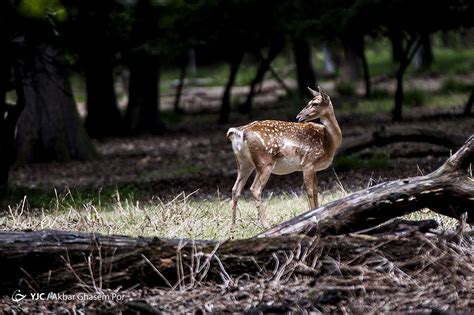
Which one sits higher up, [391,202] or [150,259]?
[391,202]

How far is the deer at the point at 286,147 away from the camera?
10.2 m

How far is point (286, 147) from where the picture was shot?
34.0ft

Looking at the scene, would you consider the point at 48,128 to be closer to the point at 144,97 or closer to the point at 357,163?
the point at 144,97

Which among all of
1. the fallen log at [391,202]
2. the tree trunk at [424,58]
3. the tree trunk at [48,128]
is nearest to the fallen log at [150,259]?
the fallen log at [391,202]

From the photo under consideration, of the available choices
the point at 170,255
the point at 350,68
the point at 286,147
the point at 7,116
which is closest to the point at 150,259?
the point at 170,255

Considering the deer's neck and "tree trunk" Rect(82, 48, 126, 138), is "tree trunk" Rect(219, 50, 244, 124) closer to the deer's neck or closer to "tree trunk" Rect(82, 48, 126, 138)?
"tree trunk" Rect(82, 48, 126, 138)

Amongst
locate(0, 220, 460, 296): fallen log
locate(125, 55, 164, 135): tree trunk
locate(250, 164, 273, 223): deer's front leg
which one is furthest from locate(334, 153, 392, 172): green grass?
locate(125, 55, 164, 135): tree trunk

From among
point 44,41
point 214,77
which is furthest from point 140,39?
point 214,77

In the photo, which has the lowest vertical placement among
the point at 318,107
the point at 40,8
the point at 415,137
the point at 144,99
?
the point at 144,99

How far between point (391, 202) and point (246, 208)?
3.97 metres

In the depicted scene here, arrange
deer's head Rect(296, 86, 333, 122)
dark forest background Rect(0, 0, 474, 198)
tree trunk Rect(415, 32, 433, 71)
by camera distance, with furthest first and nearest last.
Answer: tree trunk Rect(415, 32, 433, 71) < dark forest background Rect(0, 0, 474, 198) < deer's head Rect(296, 86, 333, 122)

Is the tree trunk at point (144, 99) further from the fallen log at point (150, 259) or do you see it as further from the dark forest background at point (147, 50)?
the fallen log at point (150, 259)

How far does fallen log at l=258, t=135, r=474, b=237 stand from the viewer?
7926mm

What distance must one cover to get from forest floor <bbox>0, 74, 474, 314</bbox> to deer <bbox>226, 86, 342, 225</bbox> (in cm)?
42
